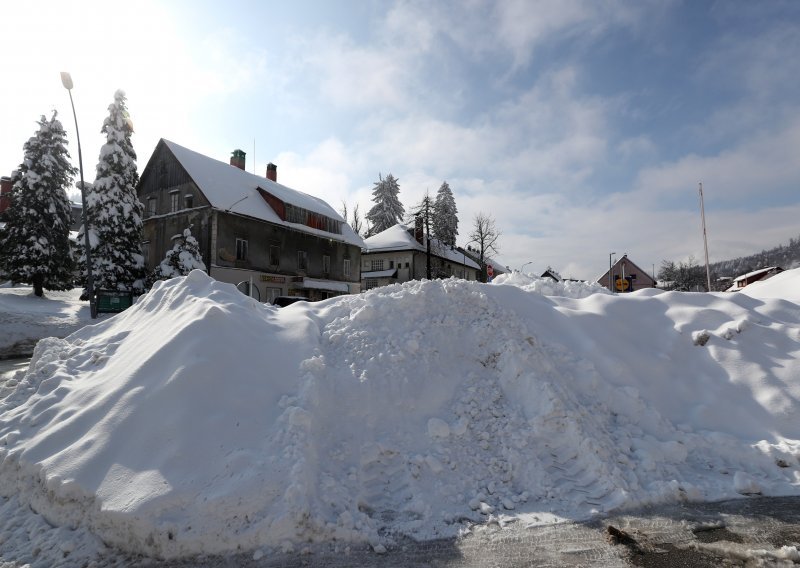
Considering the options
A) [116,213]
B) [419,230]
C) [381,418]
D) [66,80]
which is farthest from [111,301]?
[419,230]

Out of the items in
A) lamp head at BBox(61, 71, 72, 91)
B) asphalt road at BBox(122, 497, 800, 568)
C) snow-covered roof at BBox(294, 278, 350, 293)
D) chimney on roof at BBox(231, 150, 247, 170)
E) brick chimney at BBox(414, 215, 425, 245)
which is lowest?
asphalt road at BBox(122, 497, 800, 568)

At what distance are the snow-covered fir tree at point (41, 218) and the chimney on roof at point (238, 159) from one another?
10.0 m

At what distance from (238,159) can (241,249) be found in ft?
32.9

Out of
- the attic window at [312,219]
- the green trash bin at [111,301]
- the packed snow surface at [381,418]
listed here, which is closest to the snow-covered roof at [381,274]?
the attic window at [312,219]

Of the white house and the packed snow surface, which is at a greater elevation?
the white house

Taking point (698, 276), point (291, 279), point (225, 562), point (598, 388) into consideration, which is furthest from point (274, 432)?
point (698, 276)

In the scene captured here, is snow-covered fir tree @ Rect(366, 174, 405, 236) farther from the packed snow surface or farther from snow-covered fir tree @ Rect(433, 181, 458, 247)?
the packed snow surface

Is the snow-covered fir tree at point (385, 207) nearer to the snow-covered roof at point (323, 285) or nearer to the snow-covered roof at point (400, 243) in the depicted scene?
the snow-covered roof at point (400, 243)

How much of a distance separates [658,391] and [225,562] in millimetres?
6097

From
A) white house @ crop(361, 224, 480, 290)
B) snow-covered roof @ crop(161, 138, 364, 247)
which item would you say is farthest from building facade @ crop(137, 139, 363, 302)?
white house @ crop(361, 224, 480, 290)

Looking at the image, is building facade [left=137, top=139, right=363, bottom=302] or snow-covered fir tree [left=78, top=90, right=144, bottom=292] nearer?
snow-covered fir tree [left=78, top=90, right=144, bottom=292]

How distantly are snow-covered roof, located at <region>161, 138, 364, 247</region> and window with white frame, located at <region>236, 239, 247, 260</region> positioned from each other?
1644 millimetres

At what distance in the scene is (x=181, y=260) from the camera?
21172 mm

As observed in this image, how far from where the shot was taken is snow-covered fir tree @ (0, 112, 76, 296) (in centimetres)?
2253
